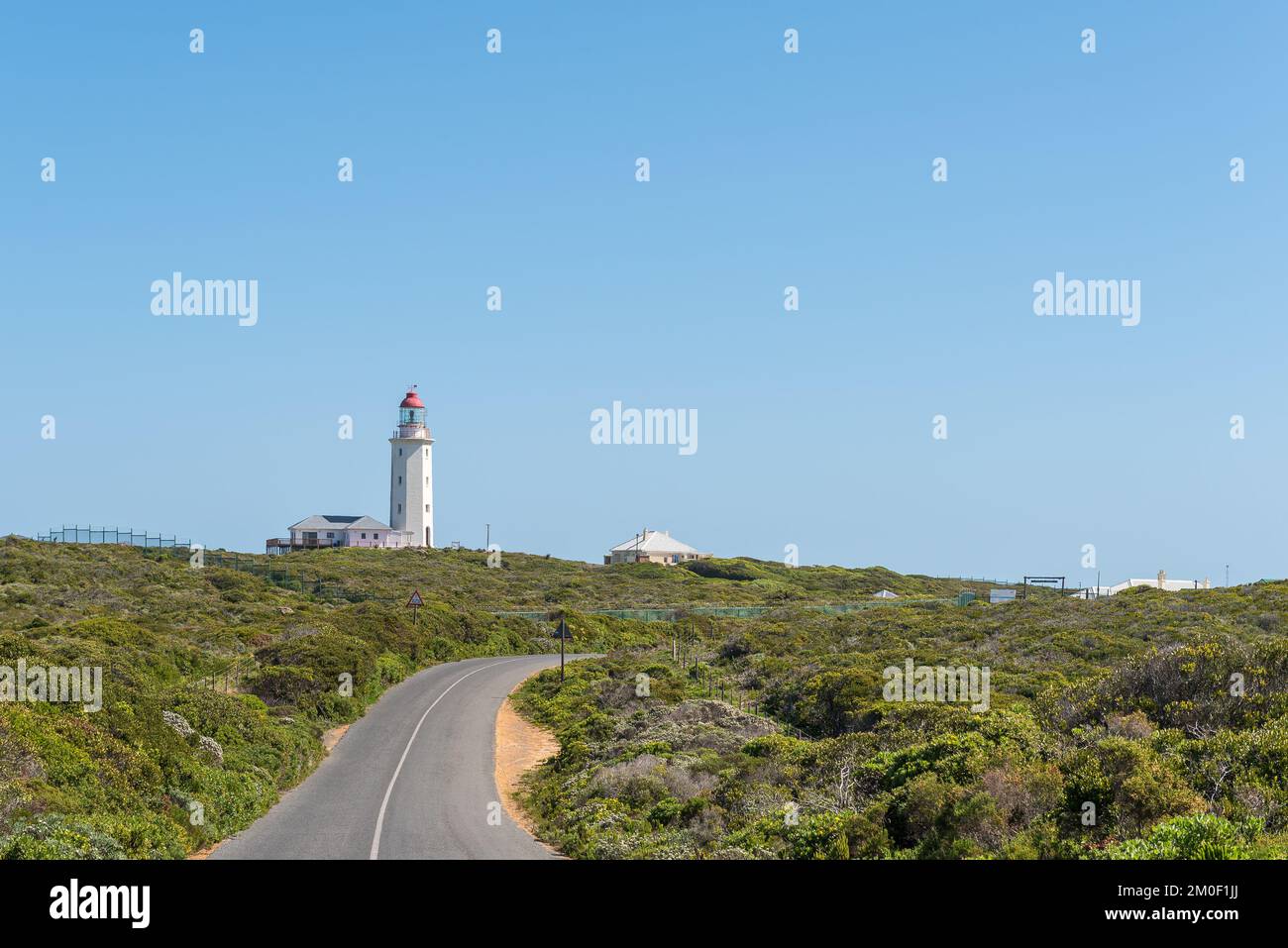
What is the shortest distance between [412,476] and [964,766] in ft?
319

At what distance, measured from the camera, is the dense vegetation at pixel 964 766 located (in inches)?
491

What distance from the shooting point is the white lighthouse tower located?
350ft

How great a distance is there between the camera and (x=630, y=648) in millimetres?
52281

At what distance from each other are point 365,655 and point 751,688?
49.3 ft

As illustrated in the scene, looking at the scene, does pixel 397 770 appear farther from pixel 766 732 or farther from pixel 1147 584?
pixel 1147 584

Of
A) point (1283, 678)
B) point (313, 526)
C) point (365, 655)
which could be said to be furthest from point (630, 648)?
point (313, 526)

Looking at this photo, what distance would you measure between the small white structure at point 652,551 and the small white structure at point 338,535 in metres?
27.2

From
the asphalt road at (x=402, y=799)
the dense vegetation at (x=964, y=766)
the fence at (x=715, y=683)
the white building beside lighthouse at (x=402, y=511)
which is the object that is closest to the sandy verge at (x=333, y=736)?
the asphalt road at (x=402, y=799)

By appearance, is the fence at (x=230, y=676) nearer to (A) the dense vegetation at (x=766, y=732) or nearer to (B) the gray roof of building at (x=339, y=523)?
(A) the dense vegetation at (x=766, y=732)

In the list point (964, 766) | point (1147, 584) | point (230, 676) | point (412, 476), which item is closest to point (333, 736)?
point (230, 676)

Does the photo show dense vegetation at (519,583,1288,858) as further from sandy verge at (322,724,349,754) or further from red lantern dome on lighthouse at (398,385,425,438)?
red lantern dome on lighthouse at (398,385,425,438)

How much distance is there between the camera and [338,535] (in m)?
112

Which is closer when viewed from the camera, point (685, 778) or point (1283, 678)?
point (1283, 678)
